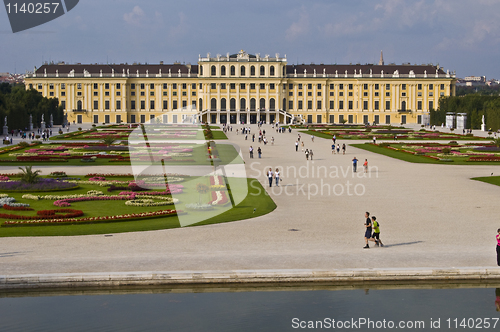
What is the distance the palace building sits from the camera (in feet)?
388

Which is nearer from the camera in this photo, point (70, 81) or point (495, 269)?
point (495, 269)

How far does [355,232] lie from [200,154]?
30291 millimetres

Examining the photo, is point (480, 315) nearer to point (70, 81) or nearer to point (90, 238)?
point (90, 238)

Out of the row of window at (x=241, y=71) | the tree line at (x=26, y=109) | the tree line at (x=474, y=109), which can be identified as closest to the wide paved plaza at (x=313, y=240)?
the tree line at (x=26, y=109)

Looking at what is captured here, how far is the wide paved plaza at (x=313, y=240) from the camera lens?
15.8 meters

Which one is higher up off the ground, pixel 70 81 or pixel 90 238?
pixel 70 81

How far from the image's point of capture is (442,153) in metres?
48.5

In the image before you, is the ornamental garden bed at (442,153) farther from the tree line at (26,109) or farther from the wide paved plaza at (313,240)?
the tree line at (26,109)

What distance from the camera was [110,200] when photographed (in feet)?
85.5

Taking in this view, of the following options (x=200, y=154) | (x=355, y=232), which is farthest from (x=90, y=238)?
(x=200, y=154)

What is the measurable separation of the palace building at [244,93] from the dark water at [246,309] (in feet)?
341

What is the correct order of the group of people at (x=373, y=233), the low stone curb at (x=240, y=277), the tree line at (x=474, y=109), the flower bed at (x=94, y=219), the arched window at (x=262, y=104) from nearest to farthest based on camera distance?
1. the low stone curb at (x=240, y=277)
2. the group of people at (x=373, y=233)
3. the flower bed at (x=94, y=219)
4. the tree line at (x=474, y=109)
5. the arched window at (x=262, y=104)
